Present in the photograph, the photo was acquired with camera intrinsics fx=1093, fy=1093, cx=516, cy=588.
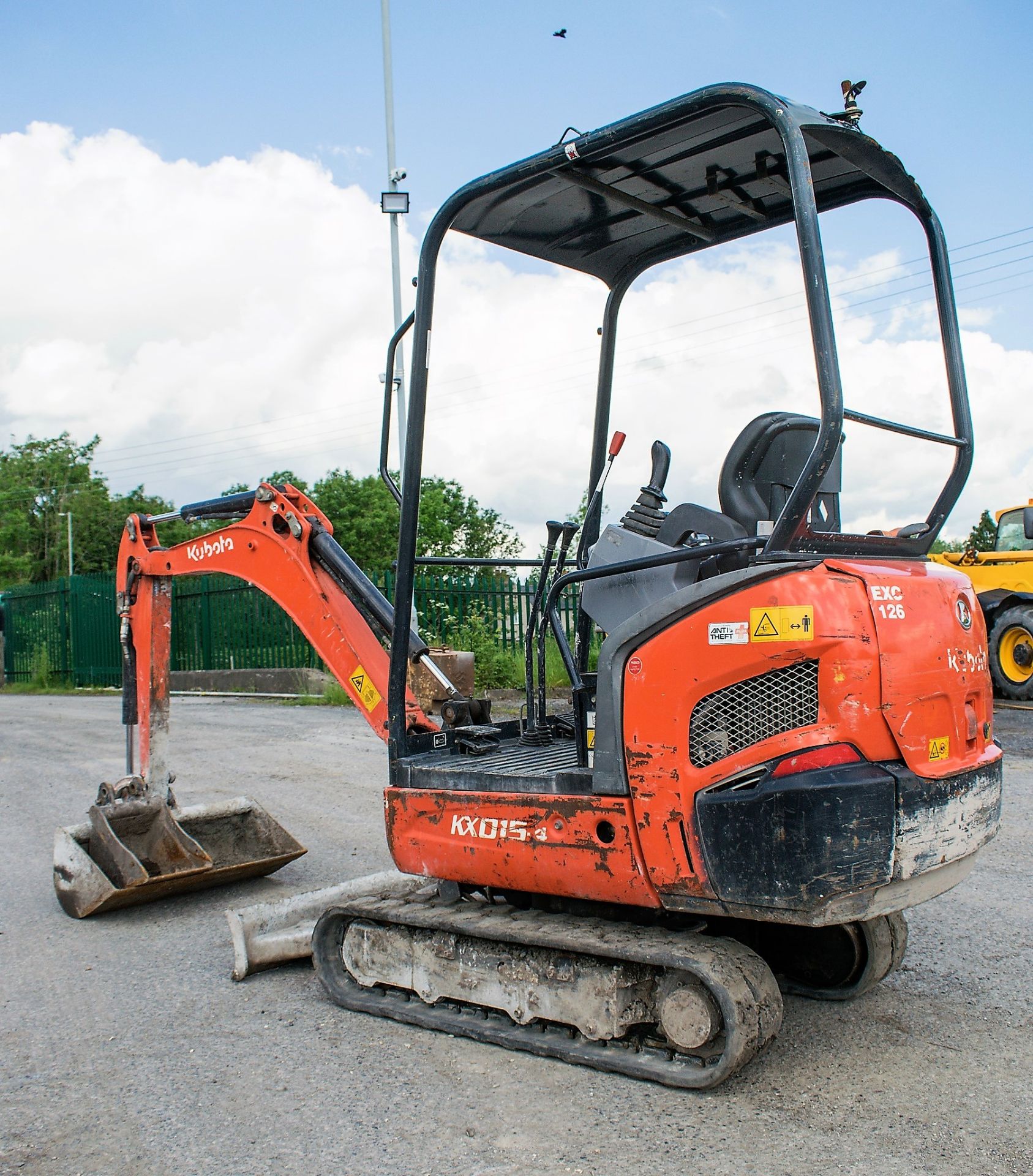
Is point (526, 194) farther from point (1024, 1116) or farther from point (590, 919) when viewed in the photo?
point (1024, 1116)

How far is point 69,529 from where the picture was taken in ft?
149

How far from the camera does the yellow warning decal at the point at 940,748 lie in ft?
10.6

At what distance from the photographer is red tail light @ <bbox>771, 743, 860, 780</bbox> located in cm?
307

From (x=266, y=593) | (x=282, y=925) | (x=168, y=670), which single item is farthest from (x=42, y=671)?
(x=282, y=925)

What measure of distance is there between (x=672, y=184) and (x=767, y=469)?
121cm

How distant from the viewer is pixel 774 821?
10.00ft

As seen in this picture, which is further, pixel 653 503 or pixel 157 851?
pixel 157 851

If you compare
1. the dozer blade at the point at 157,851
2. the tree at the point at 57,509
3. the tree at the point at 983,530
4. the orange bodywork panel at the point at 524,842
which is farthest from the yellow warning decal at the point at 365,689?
the tree at the point at 57,509

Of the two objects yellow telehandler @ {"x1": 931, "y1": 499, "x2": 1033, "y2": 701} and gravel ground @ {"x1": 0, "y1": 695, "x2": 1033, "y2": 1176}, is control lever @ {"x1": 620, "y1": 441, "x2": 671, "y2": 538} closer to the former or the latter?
gravel ground @ {"x1": 0, "y1": 695, "x2": 1033, "y2": 1176}

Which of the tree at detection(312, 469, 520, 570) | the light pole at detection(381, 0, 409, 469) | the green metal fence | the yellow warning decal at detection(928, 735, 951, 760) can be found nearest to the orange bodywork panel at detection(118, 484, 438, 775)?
the yellow warning decal at detection(928, 735, 951, 760)

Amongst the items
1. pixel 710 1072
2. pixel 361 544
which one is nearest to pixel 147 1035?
pixel 710 1072

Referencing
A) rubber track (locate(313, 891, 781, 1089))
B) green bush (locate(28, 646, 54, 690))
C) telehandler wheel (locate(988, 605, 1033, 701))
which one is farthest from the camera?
green bush (locate(28, 646, 54, 690))

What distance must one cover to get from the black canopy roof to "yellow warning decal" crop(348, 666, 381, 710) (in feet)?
6.12

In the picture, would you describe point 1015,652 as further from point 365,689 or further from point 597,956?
point 597,956
